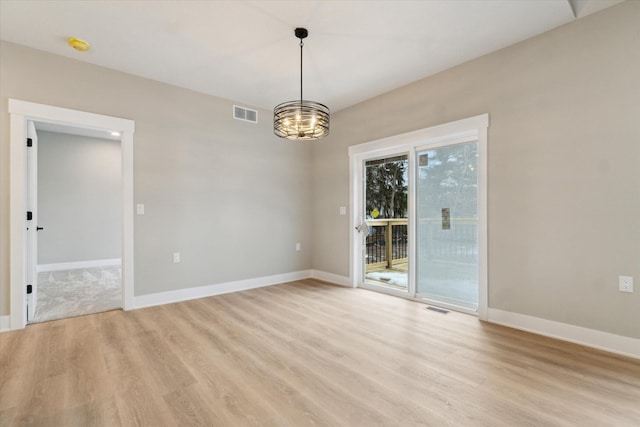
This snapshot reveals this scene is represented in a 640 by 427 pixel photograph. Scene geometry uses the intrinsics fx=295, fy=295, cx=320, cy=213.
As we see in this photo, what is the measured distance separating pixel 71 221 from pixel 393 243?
689cm

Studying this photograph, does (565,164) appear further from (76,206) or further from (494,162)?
(76,206)

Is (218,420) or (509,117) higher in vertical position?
(509,117)

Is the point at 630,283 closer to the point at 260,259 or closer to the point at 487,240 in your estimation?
the point at 487,240

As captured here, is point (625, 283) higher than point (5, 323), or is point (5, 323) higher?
point (625, 283)

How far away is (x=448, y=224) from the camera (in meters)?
3.75

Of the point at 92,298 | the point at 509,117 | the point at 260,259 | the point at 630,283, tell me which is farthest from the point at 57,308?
the point at 630,283

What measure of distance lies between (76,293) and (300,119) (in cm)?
438

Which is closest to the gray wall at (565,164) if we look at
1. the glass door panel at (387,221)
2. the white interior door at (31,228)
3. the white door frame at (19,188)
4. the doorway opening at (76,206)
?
the glass door panel at (387,221)

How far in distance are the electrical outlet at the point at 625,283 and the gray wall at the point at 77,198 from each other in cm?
787

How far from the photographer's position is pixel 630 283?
246 centimetres

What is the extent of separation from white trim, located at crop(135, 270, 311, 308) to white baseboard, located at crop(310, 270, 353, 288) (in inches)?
5.7

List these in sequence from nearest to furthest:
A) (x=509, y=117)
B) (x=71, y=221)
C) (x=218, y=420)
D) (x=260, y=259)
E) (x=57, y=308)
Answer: (x=218, y=420)
(x=509, y=117)
(x=57, y=308)
(x=260, y=259)
(x=71, y=221)

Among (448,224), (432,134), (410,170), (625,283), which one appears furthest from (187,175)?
(625,283)

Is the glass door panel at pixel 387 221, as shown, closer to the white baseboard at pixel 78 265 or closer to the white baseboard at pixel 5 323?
the white baseboard at pixel 5 323
